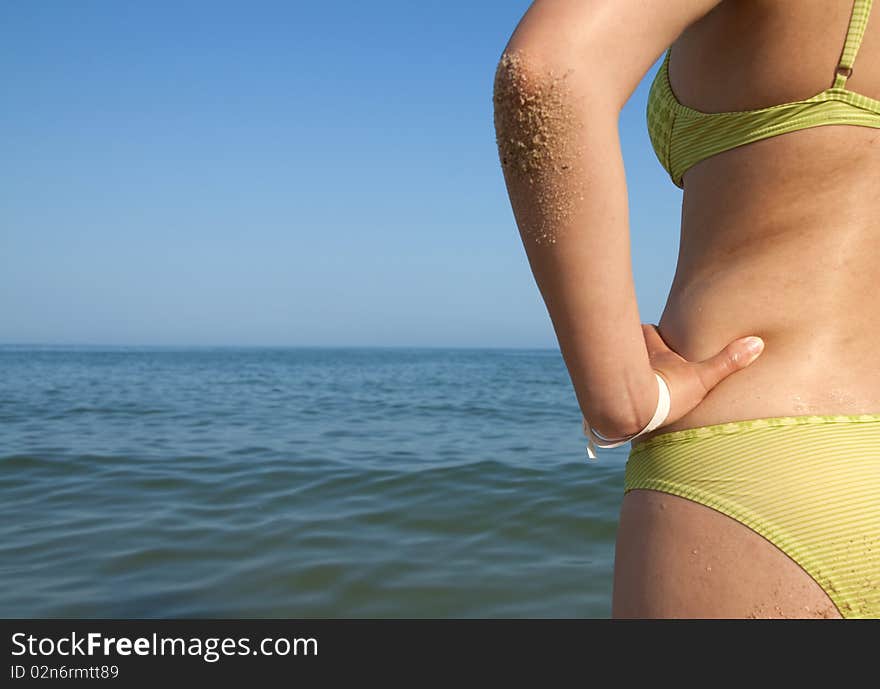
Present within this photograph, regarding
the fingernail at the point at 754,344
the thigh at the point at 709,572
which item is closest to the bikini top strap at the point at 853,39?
the fingernail at the point at 754,344

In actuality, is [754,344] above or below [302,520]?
above

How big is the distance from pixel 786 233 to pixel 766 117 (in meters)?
0.17

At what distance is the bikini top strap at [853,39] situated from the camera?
3.28 ft

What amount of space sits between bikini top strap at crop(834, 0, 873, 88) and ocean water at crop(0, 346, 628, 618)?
3589 mm

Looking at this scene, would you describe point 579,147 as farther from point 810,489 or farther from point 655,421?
point 810,489

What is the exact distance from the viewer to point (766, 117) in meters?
1.06

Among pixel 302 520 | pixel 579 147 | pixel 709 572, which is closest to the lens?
pixel 579 147

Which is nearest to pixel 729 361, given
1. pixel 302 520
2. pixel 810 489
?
pixel 810 489

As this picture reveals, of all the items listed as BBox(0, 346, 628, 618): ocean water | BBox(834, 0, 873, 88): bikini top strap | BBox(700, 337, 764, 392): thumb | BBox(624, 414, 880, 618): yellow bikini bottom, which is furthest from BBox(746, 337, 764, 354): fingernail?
BBox(0, 346, 628, 618): ocean water

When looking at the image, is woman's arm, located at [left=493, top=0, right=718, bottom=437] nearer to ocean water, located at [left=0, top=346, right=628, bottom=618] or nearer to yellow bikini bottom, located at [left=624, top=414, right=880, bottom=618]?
yellow bikini bottom, located at [left=624, top=414, right=880, bottom=618]

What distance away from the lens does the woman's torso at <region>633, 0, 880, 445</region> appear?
3.41ft

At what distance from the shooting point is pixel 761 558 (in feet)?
3.36
